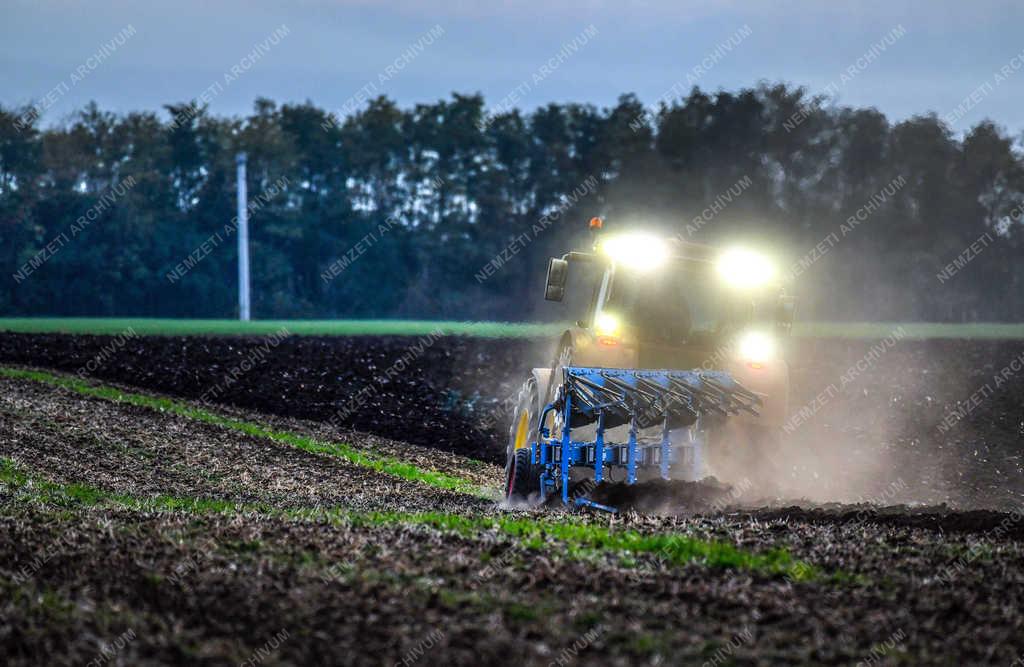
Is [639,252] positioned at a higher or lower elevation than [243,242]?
lower

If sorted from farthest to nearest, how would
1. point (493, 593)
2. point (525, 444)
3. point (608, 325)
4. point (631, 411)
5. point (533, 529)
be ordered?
point (525, 444), point (608, 325), point (631, 411), point (533, 529), point (493, 593)

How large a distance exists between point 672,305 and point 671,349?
0.57 m

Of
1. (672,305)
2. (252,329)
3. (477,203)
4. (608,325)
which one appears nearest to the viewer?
(608,325)

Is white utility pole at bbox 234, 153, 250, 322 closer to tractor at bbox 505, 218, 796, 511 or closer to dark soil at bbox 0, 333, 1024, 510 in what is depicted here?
dark soil at bbox 0, 333, 1024, 510

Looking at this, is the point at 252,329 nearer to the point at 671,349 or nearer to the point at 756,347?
the point at 671,349

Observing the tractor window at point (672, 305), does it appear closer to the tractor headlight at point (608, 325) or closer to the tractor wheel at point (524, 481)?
the tractor headlight at point (608, 325)

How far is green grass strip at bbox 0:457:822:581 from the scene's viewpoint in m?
9.41

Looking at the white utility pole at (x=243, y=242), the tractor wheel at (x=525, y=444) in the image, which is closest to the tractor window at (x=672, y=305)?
the tractor wheel at (x=525, y=444)

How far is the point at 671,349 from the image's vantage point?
15.2 meters

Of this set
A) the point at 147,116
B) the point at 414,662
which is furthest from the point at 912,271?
the point at 414,662

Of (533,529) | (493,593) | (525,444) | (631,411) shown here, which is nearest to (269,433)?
(525,444)

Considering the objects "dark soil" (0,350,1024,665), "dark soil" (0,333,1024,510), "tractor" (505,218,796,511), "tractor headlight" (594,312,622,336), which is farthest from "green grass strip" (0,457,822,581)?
"dark soil" (0,333,1024,510)

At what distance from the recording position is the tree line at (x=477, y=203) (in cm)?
6631

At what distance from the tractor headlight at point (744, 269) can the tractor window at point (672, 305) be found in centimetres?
21
